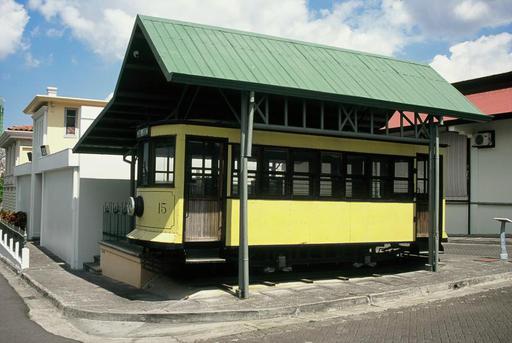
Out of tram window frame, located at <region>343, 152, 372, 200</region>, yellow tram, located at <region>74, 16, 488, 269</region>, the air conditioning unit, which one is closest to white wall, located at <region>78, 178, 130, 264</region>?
yellow tram, located at <region>74, 16, 488, 269</region>

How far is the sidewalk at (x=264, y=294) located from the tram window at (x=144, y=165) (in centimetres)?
231

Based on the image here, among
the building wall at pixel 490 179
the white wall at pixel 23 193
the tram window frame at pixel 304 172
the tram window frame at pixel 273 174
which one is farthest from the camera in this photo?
the white wall at pixel 23 193

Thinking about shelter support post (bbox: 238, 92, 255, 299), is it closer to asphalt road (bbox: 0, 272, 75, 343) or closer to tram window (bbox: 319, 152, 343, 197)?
tram window (bbox: 319, 152, 343, 197)

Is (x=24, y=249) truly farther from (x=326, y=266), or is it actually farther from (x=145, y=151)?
(x=326, y=266)

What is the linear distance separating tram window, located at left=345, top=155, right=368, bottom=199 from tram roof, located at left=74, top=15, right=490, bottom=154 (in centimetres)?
147

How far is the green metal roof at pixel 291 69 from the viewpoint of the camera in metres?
9.32

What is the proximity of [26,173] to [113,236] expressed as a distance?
53.1ft

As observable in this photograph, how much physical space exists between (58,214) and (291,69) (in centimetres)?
1303

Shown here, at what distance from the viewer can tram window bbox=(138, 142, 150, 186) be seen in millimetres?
10992

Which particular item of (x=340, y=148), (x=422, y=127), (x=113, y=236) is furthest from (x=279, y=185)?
(x=113, y=236)

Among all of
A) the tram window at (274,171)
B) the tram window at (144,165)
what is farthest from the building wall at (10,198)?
the tram window at (274,171)

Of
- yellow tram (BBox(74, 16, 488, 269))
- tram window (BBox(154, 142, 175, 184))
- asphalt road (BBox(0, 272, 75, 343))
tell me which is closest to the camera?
asphalt road (BBox(0, 272, 75, 343))

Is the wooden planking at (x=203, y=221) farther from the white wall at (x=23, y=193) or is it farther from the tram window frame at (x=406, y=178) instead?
the white wall at (x=23, y=193)

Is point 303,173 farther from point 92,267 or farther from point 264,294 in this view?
point 92,267
